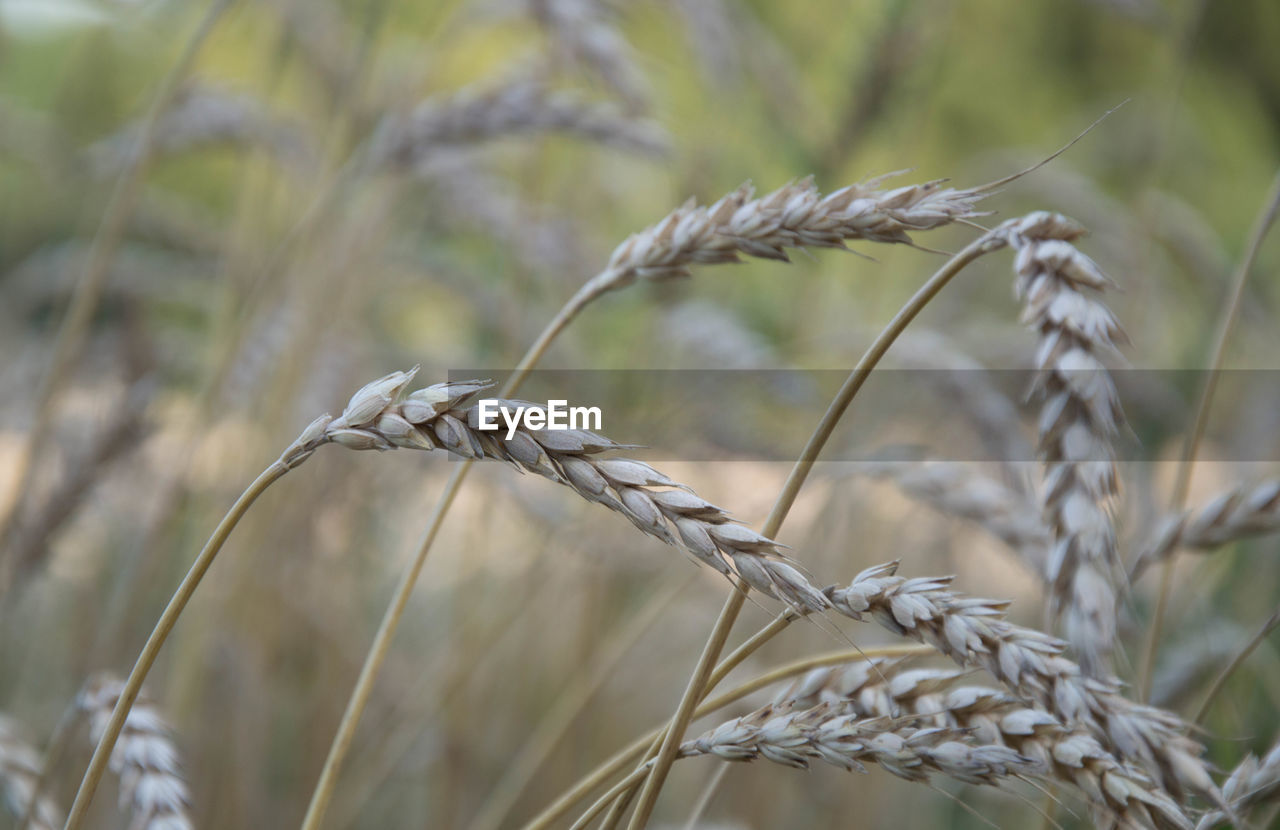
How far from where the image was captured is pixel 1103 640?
374mm

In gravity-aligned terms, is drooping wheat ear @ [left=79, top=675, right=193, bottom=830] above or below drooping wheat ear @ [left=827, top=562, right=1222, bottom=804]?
below

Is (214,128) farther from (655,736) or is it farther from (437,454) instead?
(655,736)

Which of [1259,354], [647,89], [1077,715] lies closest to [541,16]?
[647,89]

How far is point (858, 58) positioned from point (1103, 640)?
3.07 ft

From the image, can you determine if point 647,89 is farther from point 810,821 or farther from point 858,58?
point 810,821

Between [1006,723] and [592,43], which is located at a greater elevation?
[592,43]

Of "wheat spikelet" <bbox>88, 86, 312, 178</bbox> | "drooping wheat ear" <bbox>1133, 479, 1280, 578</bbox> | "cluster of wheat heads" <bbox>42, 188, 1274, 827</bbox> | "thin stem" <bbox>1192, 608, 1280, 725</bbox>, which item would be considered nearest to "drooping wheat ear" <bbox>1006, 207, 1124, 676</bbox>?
"cluster of wheat heads" <bbox>42, 188, 1274, 827</bbox>

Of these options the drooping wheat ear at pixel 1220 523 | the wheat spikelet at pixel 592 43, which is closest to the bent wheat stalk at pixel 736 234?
the drooping wheat ear at pixel 1220 523

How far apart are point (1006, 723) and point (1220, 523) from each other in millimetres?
310

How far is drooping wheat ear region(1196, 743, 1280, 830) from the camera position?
40 centimetres

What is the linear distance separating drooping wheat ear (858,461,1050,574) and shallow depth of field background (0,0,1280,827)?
0.13 metres

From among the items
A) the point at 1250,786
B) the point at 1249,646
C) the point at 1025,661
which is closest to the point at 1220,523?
the point at 1249,646

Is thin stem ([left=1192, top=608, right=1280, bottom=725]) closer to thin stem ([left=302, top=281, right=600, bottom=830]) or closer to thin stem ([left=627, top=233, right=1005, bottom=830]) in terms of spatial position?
thin stem ([left=627, top=233, right=1005, bottom=830])

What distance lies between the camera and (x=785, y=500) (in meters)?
0.40
